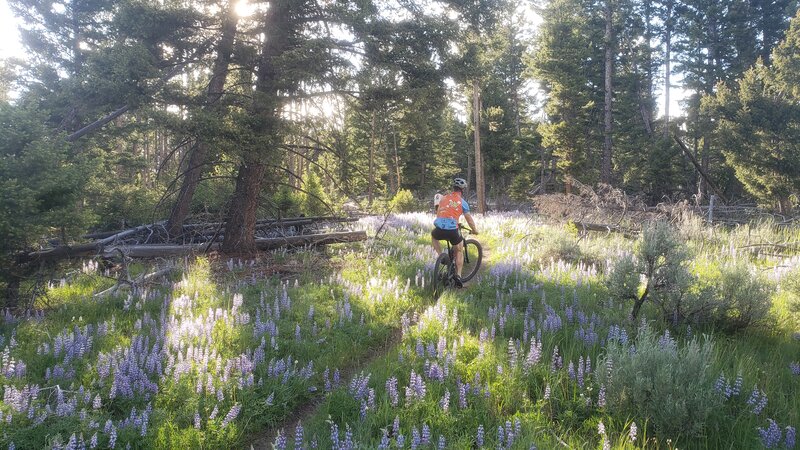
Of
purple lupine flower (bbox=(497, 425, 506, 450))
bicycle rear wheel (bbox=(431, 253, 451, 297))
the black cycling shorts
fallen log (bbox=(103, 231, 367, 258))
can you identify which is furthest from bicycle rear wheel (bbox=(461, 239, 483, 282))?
purple lupine flower (bbox=(497, 425, 506, 450))

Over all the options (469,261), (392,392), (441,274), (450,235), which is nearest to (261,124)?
(450,235)

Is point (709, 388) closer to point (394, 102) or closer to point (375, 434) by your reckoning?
point (375, 434)

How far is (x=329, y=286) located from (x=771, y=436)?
252 inches

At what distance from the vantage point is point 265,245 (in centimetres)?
1177

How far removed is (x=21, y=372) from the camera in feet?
13.3

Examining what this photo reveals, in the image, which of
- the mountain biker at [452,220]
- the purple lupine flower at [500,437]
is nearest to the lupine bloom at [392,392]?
the purple lupine flower at [500,437]

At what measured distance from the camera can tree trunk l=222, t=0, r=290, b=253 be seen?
9.42m

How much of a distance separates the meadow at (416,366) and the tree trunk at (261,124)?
299 centimetres

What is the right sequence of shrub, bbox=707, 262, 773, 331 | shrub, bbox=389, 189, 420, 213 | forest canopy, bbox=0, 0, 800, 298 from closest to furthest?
shrub, bbox=707, 262, 773, 331
forest canopy, bbox=0, 0, 800, 298
shrub, bbox=389, 189, 420, 213

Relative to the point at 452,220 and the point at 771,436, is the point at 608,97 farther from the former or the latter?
the point at 771,436

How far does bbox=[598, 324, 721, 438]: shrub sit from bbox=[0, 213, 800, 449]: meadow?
17 millimetres

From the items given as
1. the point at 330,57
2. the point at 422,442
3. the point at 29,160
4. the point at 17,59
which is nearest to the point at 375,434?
the point at 422,442

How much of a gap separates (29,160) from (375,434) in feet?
21.7

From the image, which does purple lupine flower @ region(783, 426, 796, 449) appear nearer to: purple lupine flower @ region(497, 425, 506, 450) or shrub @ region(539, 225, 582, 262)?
purple lupine flower @ region(497, 425, 506, 450)
